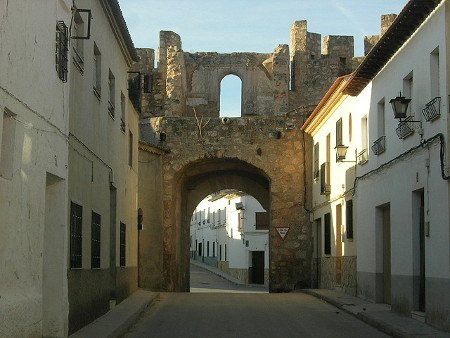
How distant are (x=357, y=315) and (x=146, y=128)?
13634mm

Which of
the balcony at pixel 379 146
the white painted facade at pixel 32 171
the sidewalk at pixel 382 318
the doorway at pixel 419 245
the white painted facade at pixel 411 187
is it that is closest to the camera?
the white painted facade at pixel 32 171

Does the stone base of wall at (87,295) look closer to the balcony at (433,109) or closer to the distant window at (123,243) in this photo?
the distant window at (123,243)

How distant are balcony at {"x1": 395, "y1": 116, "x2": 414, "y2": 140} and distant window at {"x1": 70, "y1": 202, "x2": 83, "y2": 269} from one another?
5.84m

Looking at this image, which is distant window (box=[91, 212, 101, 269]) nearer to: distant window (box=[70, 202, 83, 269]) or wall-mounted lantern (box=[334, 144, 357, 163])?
distant window (box=[70, 202, 83, 269])

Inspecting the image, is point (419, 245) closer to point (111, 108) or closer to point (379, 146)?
point (379, 146)

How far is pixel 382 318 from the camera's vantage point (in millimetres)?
14039

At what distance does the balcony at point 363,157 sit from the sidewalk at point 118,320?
237 inches

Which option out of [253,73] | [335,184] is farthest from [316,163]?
[253,73]

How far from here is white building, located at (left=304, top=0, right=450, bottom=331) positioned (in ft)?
40.6

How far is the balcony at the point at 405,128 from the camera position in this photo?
14102 mm

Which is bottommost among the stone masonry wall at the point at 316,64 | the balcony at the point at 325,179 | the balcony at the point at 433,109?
the balcony at the point at 325,179

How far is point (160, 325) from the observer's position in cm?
1408

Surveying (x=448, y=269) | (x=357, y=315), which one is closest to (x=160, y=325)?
(x=357, y=315)

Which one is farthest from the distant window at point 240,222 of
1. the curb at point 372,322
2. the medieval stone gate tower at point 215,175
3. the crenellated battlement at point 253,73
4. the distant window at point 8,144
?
the distant window at point 8,144
